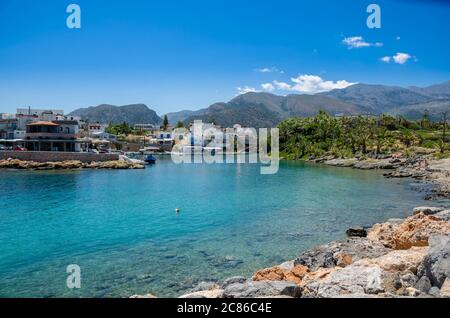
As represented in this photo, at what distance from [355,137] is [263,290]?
70882 millimetres

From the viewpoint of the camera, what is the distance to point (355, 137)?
72.2 meters

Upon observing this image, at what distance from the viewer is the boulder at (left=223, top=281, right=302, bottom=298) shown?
621 cm

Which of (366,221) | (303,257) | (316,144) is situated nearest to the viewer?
(303,257)

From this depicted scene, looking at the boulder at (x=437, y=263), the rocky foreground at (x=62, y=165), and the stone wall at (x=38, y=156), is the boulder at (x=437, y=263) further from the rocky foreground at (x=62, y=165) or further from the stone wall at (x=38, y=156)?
the stone wall at (x=38, y=156)

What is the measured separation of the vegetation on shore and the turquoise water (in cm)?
3759

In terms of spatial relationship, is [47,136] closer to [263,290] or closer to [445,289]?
[263,290]

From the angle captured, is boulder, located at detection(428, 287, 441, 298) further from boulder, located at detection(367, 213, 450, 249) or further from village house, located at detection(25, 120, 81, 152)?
village house, located at detection(25, 120, 81, 152)

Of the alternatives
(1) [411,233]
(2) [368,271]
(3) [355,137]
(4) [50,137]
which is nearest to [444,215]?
(1) [411,233]

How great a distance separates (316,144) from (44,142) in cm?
5338

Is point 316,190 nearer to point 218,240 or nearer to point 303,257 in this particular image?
point 218,240

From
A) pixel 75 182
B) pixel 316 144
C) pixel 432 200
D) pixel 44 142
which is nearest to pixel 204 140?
pixel 316 144

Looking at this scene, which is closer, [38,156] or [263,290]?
[263,290]

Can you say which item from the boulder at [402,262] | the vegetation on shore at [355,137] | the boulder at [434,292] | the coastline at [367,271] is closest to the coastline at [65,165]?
the vegetation on shore at [355,137]

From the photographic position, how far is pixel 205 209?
2323 cm
